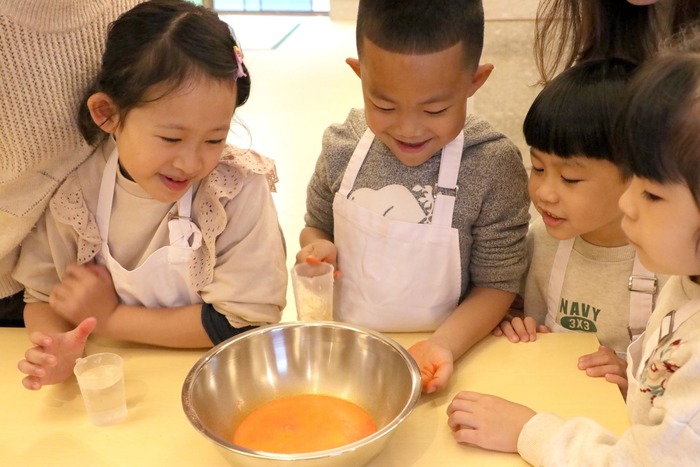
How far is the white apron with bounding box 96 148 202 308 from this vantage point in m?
1.17

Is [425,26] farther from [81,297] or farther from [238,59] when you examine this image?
[81,297]

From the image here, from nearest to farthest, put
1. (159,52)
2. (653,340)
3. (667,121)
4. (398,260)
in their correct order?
(667,121) → (653,340) → (159,52) → (398,260)

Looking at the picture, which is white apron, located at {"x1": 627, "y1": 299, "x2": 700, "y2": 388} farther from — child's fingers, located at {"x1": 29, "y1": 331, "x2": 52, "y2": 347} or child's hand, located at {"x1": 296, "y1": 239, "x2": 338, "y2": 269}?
child's fingers, located at {"x1": 29, "y1": 331, "x2": 52, "y2": 347}

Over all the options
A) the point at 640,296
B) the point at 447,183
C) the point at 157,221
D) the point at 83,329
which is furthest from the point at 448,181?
Answer: the point at 83,329

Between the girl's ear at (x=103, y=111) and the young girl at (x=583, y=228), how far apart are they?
0.66 m

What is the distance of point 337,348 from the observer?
1.08 meters

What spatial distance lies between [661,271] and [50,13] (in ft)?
2.93

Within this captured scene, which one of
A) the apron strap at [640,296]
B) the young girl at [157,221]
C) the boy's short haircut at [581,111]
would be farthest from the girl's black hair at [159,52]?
the apron strap at [640,296]

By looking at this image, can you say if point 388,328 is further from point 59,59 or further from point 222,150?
point 59,59

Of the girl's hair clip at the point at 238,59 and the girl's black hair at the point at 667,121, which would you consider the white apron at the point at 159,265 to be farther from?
the girl's black hair at the point at 667,121

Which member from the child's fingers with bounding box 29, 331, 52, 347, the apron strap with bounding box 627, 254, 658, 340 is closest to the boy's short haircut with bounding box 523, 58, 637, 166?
the apron strap with bounding box 627, 254, 658, 340

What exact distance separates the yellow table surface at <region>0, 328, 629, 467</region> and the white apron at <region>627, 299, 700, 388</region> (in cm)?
6

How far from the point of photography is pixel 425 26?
1.10 metres

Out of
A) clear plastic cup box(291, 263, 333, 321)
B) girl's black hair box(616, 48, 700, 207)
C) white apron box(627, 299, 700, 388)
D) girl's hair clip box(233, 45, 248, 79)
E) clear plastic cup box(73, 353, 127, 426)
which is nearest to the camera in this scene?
girl's black hair box(616, 48, 700, 207)
